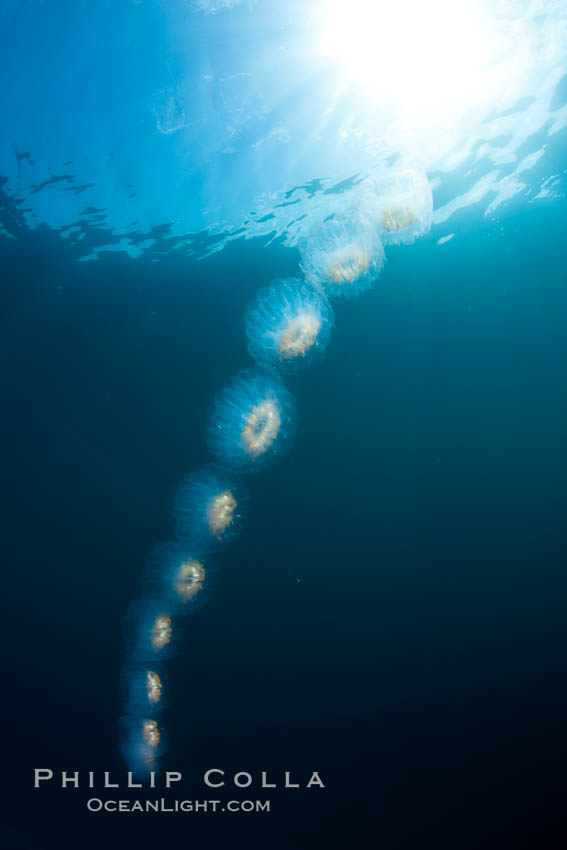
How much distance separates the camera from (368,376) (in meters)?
12.3

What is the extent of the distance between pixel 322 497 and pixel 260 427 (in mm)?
6301

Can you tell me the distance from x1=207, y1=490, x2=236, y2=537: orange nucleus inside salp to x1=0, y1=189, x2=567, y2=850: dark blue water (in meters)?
3.04

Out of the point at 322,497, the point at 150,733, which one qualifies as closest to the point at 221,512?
the point at 322,497

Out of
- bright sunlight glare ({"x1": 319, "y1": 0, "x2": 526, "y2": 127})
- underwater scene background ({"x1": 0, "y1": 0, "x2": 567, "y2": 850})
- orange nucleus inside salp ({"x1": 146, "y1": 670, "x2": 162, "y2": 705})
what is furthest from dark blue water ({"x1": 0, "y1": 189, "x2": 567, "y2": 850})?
bright sunlight glare ({"x1": 319, "y1": 0, "x2": 526, "y2": 127})

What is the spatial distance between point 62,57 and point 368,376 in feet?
32.2

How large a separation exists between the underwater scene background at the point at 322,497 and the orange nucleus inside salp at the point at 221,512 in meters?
2.46

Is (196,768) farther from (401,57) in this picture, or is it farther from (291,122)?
(401,57)

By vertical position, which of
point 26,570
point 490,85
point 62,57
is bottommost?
point 26,570

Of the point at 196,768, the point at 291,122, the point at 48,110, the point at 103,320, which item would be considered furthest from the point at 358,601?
the point at 48,110

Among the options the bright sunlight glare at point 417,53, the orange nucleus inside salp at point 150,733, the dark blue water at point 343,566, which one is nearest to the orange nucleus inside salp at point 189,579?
the dark blue water at point 343,566

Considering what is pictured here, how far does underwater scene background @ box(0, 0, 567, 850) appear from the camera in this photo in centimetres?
784

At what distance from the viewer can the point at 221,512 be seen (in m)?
8.55

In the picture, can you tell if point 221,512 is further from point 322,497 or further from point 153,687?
point 153,687

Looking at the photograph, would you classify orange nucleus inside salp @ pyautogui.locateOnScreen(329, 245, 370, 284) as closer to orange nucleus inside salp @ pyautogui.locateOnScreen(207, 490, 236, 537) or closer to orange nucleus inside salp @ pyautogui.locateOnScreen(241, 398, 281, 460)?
orange nucleus inside salp @ pyautogui.locateOnScreen(241, 398, 281, 460)
